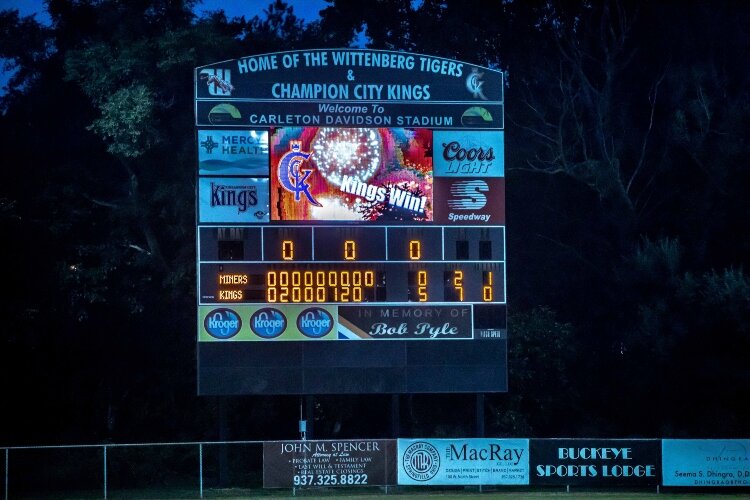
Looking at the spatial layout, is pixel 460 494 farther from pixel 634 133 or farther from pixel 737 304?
pixel 634 133

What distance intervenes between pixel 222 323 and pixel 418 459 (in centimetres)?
466

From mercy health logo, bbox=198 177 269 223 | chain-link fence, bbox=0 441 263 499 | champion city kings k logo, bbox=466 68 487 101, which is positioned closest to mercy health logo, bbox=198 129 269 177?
mercy health logo, bbox=198 177 269 223

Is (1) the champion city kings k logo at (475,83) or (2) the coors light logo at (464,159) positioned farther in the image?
(1) the champion city kings k logo at (475,83)

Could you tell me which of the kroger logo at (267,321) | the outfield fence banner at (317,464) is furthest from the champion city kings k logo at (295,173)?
the outfield fence banner at (317,464)

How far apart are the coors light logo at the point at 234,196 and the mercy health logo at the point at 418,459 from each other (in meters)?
5.68

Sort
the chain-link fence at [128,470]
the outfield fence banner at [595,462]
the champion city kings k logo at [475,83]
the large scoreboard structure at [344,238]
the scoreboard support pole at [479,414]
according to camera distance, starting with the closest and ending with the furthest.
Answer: the large scoreboard structure at [344,238] → the outfield fence banner at [595,462] → the champion city kings k logo at [475,83] → the scoreboard support pole at [479,414] → the chain-link fence at [128,470]

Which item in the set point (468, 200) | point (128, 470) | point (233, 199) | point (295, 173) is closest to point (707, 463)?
point (468, 200)

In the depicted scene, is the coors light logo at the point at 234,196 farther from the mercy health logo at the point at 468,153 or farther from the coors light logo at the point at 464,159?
the coors light logo at the point at 464,159

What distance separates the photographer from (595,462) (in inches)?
→ 892

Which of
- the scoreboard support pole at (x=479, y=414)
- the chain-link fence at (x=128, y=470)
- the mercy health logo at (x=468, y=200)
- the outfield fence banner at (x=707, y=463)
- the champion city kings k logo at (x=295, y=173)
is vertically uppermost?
the champion city kings k logo at (x=295, y=173)

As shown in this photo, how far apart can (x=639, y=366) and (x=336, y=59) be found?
41.7 ft

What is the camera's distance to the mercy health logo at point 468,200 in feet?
73.3

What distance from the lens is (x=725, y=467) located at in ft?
73.7

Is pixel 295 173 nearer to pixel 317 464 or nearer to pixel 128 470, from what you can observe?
pixel 317 464
